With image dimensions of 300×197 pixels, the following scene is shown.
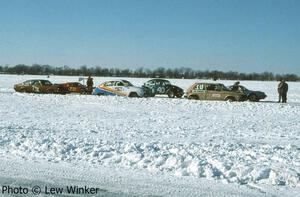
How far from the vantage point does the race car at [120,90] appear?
1344 inches

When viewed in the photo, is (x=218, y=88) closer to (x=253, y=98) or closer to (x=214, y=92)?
(x=214, y=92)

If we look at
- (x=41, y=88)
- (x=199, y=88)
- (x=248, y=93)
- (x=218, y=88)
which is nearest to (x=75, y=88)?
(x=41, y=88)

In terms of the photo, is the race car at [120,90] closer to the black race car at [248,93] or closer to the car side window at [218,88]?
the car side window at [218,88]

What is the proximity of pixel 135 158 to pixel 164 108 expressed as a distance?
16611 millimetres

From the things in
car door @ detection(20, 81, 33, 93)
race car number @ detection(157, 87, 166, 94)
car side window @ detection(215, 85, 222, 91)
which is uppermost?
car side window @ detection(215, 85, 222, 91)

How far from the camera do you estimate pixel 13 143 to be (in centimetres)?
1177

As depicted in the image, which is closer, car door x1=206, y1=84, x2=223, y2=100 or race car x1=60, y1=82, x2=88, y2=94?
car door x1=206, y1=84, x2=223, y2=100

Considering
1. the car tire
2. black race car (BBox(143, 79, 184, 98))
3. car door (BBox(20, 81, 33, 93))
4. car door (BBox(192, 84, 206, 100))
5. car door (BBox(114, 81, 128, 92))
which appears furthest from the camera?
car door (BBox(20, 81, 33, 93))

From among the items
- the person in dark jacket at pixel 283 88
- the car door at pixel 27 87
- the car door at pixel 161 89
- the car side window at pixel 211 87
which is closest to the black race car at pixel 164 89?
the car door at pixel 161 89

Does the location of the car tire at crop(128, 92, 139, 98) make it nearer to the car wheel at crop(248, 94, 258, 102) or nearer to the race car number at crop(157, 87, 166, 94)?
the race car number at crop(157, 87, 166, 94)

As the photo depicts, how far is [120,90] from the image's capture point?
3438cm

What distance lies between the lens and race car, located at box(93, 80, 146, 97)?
34.1 metres

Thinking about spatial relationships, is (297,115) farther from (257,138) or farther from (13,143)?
(13,143)

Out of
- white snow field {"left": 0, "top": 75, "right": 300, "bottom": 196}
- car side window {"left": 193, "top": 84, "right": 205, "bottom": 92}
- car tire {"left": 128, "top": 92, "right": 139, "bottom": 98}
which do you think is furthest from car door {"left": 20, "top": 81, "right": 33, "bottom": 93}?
white snow field {"left": 0, "top": 75, "right": 300, "bottom": 196}
